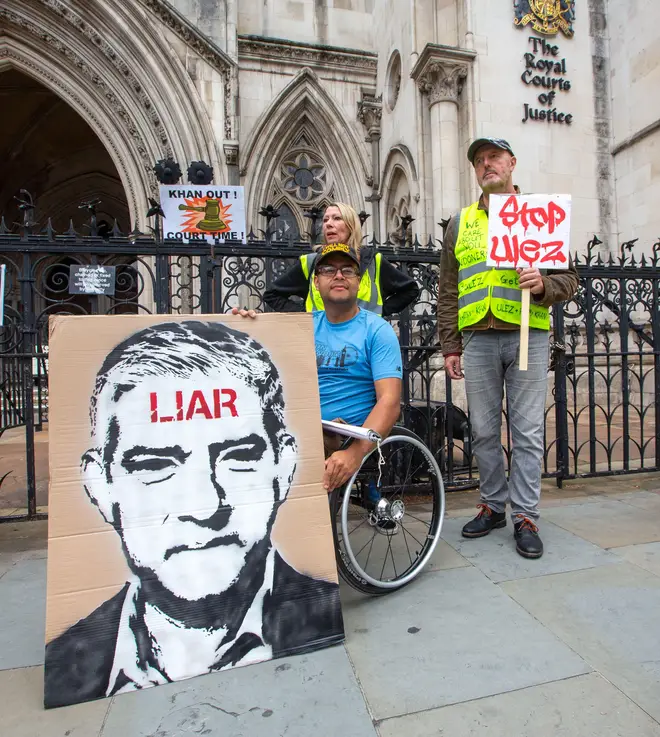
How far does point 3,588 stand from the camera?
2.49 metres

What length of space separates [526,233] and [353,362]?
4.15 ft

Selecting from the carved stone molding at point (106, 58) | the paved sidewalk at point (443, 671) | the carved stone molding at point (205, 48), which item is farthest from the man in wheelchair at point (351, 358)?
the carved stone molding at point (205, 48)

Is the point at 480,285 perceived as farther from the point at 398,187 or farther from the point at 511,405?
the point at 398,187

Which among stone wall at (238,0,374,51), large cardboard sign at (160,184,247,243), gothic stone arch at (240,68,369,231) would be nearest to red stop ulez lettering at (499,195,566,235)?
large cardboard sign at (160,184,247,243)

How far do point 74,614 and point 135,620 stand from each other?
0.20m

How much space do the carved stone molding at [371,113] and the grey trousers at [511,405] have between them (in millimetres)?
11460

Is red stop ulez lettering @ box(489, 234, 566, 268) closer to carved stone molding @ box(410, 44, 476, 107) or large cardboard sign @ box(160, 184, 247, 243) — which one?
large cardboard sign @ box(160, 184, 247, 243)

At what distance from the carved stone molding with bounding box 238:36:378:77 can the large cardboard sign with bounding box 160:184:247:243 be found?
8.67 meters

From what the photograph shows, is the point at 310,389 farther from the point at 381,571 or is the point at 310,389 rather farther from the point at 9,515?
the point at 9,515

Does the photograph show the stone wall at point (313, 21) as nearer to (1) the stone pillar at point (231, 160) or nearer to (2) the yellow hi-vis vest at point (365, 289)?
(1) the stone pillar at point (231, 160)

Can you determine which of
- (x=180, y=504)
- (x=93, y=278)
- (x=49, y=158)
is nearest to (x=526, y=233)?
(x=180, y=504)

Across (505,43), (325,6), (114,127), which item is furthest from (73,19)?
(505,43)

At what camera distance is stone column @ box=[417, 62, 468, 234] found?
9.19m

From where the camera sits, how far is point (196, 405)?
6.22 feet
